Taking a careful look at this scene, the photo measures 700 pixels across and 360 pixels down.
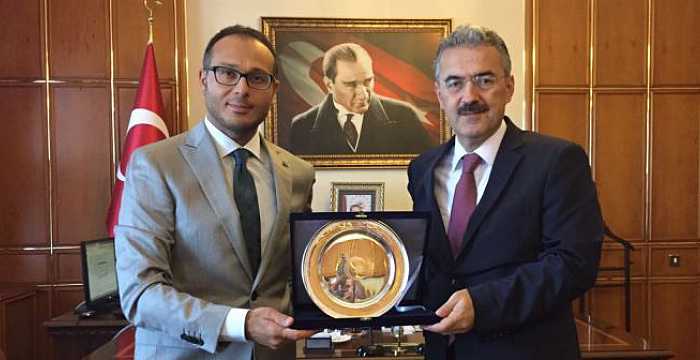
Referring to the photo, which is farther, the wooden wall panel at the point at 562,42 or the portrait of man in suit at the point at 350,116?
the wooden wall panel at the point at 562,42

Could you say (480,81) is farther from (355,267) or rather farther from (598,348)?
(598,348)

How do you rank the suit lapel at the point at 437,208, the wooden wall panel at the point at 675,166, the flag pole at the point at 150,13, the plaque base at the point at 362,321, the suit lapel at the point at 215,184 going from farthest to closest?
the wooden wall panel at the point at 675,166 < the flag pole at the point at 150,13 < the suit lapel at the point at 437,208 < the suit lapel at the point at 215,184 < the plaque base at the point at 362,321

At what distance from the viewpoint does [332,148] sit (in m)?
4.23

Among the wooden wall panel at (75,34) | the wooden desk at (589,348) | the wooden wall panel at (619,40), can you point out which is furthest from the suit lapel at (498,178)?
the wooden wall panel at (75,34)

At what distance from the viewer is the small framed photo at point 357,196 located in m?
4.15

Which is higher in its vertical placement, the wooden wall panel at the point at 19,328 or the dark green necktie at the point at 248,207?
the dark green necktie at the point at 248,207

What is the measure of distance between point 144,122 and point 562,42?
2.97 metres

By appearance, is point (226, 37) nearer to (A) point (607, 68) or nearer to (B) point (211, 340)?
→ (B) point (211, 340)

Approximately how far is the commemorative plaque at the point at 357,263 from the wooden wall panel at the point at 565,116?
126 inches

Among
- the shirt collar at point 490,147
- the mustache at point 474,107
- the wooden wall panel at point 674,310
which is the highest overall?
the mustache at point 474,107

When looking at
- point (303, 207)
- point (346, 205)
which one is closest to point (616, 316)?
point (346, 205)

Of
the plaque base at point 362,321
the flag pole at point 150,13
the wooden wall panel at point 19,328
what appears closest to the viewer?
the plaque base at point 362,321

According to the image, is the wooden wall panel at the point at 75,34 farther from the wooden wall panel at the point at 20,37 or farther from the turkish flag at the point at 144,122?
the turkish flag at the point at 144,122

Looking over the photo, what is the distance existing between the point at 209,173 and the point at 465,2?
329 cm
